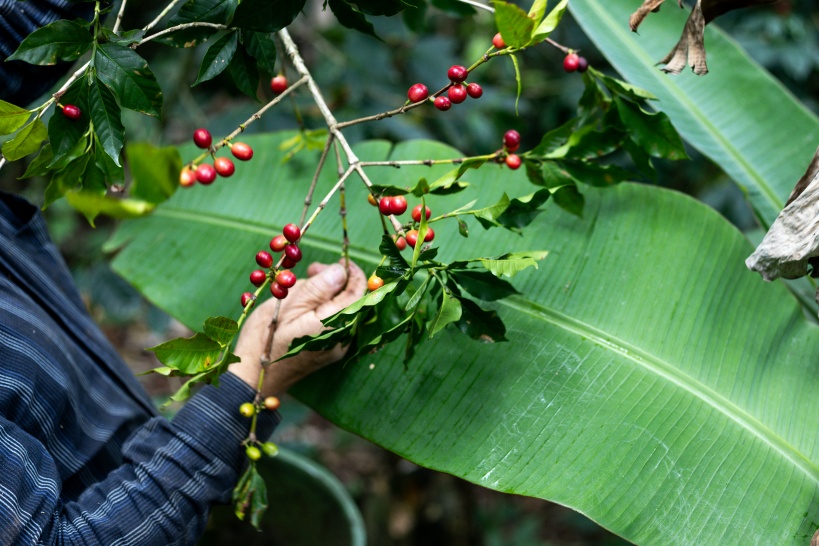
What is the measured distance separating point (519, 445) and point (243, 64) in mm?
518

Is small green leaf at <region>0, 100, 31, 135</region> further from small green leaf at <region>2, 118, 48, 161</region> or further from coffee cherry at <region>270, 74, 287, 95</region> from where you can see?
coffee cherry at <region>270, 74, 287, 95</region>

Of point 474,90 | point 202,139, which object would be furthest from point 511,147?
point 202,139

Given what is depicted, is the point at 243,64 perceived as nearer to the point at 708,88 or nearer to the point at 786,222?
the point at 786,222

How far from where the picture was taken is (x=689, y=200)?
0.85 meters

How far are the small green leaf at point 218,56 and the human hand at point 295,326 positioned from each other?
25cm

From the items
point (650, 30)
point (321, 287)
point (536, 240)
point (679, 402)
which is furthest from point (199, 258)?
point (650, 30)

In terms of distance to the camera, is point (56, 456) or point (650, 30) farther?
point (650, 30)

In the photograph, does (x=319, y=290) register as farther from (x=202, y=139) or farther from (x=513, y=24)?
(x=513, y=24)

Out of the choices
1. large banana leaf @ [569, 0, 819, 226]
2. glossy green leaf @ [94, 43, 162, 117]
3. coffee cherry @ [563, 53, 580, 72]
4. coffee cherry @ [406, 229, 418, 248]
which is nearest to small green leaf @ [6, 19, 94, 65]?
glossy green leaf @ [94, 43, 162, 117]

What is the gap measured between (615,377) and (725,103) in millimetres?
513

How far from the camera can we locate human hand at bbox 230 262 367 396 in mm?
729

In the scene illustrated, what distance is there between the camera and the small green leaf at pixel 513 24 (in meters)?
0.55

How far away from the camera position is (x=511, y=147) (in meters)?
0.75

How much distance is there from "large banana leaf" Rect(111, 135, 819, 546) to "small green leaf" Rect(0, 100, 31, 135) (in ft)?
1.21
